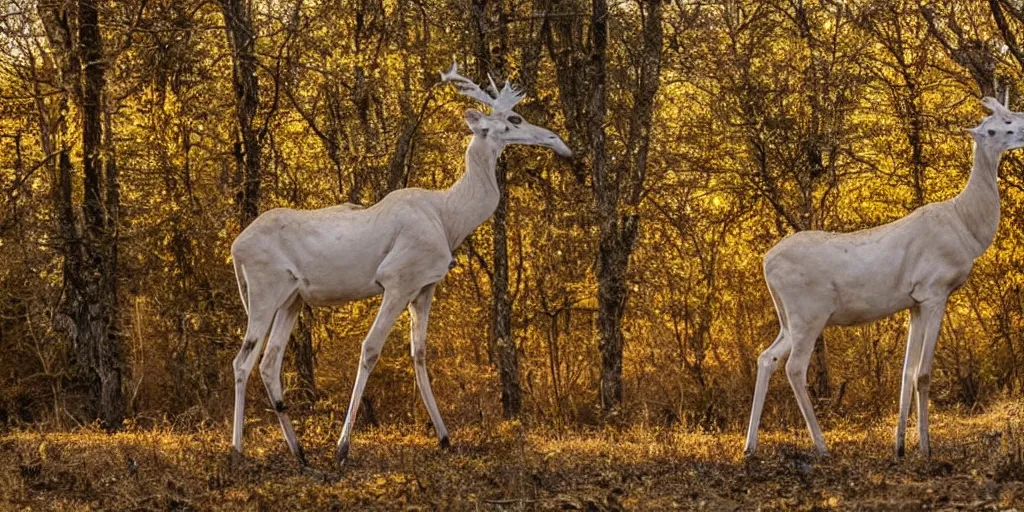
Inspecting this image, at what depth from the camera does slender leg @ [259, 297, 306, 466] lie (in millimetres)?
11773

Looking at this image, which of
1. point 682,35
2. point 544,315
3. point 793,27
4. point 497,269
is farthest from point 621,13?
point 544,315

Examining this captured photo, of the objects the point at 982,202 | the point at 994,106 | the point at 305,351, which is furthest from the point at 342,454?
the point at 994,106

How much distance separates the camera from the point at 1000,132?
38.4 ft

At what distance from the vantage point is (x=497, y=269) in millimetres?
15734

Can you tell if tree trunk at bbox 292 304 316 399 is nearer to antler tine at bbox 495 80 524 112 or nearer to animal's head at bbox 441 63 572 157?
animal's head at bbox 441 63 572 157

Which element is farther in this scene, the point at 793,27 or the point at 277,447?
the point at 793,27

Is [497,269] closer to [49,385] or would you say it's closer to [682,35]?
[682,35]

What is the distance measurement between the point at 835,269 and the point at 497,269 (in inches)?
200

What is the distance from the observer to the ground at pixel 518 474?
29.7 feet

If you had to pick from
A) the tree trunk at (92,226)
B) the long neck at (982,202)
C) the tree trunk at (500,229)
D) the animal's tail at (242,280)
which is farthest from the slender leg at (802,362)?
the tree trunk at (92,226)

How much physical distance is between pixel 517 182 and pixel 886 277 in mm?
8069

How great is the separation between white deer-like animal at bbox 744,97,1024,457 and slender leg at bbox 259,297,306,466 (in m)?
3.81

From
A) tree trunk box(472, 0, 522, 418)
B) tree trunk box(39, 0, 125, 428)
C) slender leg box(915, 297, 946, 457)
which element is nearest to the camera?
slender leg box(915, 297, 946, 457)

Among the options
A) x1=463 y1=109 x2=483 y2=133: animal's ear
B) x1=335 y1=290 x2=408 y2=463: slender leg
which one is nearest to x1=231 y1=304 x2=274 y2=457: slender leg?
x1=335 y1=290 x2=408 y2=463: slender leg
